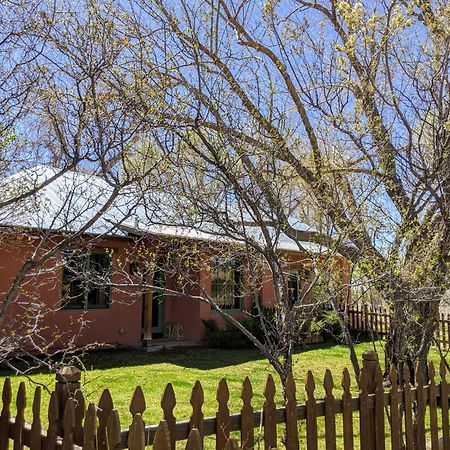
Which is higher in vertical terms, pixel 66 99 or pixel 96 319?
pixel 66 99

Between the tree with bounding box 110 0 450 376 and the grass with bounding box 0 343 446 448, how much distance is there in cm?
225

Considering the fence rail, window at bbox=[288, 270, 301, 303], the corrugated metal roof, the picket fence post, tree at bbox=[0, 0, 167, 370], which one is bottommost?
the fence rail

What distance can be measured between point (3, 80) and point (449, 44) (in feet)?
13.9

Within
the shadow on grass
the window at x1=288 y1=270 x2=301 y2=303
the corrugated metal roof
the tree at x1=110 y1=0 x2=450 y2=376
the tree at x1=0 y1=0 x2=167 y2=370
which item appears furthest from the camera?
the shadow on grass

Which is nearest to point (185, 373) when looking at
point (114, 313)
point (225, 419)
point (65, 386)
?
point (114, 313)

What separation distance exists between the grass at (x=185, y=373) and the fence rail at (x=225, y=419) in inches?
86.1

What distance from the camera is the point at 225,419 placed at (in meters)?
3.21

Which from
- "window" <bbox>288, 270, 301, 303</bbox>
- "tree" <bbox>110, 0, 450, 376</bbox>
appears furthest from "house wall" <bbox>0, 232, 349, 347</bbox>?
"tree" <bbox>110, 0, 450, 376</bbox>

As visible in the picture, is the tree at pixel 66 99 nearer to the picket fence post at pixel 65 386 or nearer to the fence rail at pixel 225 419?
the picket fence post at pixel 65 386

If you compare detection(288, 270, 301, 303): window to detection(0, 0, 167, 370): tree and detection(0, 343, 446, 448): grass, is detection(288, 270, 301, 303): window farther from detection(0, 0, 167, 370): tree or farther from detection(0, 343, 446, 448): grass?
detection(0, 0, 167, 370): tree

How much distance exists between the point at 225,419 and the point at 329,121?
343 cm

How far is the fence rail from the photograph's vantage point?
2.65m

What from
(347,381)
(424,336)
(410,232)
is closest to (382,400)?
(347,381)

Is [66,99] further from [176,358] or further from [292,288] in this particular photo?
[176,358]
